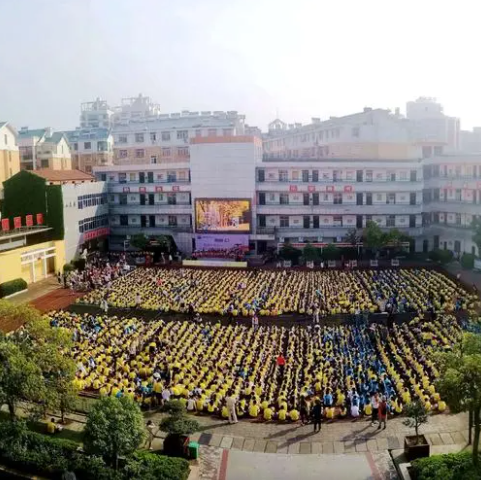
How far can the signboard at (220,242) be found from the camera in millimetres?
47312

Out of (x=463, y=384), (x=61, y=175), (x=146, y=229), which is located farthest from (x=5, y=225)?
(x=463, y=384)

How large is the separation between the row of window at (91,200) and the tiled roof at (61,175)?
1728mm

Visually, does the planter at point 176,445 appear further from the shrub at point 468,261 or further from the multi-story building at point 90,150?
the multi-story building at point 90,150

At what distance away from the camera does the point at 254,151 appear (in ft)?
158

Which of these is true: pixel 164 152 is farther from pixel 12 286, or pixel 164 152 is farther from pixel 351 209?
pixel 12 286

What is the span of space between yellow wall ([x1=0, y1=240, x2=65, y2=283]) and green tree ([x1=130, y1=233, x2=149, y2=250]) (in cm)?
636

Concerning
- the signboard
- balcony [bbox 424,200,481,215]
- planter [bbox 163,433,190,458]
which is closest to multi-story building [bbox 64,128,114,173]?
the signboard

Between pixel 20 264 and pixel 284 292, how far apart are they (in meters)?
16.9

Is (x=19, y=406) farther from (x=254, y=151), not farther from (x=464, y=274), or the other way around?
(x=254, y=151)

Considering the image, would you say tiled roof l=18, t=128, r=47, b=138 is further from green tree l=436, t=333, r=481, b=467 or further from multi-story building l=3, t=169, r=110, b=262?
green tree l=436, t=333, r=481, b=467

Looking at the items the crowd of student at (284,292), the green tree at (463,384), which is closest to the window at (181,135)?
the crowd of student at (284,292)

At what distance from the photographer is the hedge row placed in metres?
14.1

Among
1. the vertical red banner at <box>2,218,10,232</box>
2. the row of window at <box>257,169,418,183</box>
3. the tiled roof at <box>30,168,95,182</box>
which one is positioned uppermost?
the tiled roof at <box>30,168,95,182</box>

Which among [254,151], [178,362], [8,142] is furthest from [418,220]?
[8,142]
